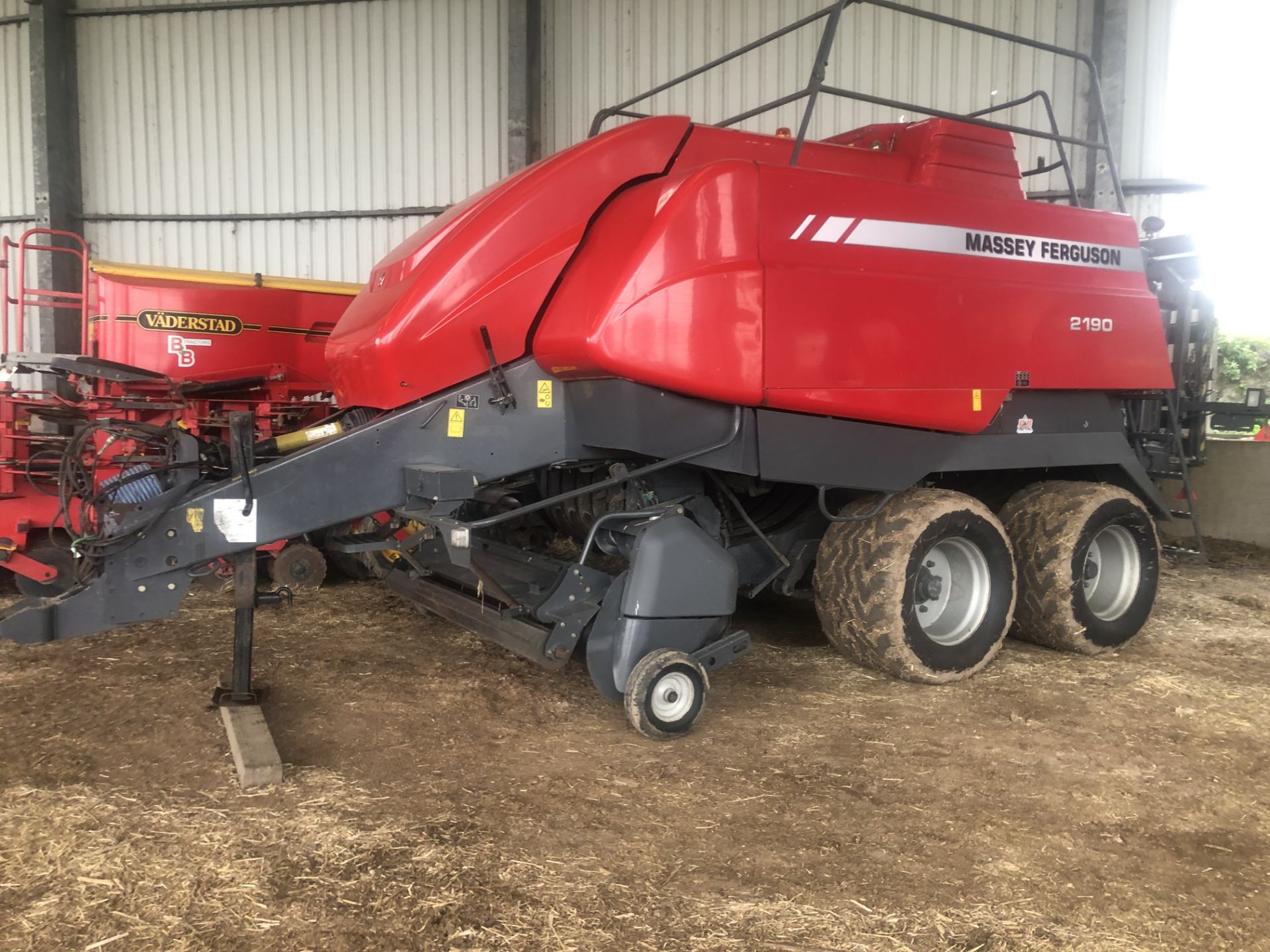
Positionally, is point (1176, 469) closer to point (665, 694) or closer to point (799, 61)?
point (665, 694)

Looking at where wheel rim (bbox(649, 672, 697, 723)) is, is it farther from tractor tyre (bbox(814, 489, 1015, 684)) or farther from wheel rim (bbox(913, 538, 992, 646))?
wheel rim (bbox(913, 538, 992, 646))

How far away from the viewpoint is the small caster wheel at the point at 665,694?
3.25m

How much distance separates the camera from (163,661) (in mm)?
4211

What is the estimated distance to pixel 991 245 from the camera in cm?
380

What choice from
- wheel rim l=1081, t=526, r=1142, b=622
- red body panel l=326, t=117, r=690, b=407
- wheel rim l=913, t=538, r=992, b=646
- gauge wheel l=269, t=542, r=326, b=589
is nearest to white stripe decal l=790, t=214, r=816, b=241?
red body panel l=326, t=117, r=690, b=407

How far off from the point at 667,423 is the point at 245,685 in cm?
187

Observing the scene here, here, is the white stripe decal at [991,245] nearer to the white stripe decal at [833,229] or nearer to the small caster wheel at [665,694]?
the white stripe decal at [833,229]

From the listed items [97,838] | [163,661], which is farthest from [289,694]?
[97,838]

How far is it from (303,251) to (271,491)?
7869mm

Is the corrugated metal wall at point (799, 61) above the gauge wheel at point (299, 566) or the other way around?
above

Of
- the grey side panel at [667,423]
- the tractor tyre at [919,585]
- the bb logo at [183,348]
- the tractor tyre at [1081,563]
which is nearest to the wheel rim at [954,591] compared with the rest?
the tractor tyre at [919,585]

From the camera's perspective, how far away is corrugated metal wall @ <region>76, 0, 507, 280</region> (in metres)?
9.88

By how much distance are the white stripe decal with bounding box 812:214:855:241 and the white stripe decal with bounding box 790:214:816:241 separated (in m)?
0.05

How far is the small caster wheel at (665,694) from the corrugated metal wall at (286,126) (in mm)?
7629
